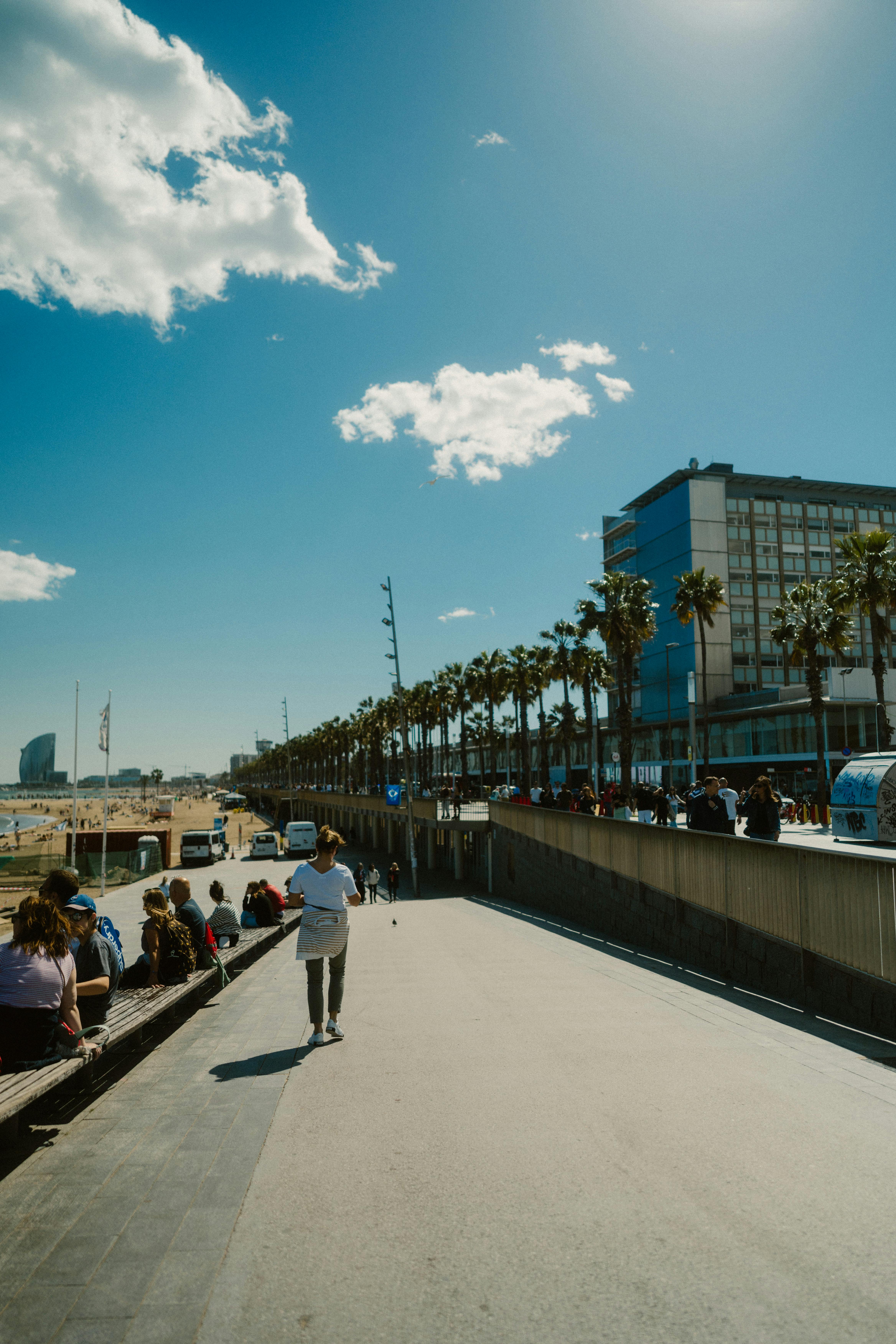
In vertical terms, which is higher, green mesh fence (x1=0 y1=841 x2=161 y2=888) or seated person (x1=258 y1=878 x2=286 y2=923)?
seated person (x1=258 y1=878 x2=286 y2=923)

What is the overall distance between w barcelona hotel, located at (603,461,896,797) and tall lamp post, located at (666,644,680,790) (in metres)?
0.62

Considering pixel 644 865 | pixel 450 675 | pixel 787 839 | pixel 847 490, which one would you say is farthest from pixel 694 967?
pixel 847 490

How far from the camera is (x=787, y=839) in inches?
860

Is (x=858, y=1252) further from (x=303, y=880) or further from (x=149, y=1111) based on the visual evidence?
(x=303, y=880)

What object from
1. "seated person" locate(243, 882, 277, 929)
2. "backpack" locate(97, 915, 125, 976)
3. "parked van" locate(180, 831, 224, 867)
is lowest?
"parked van" locate(180, 831, 224, 867)

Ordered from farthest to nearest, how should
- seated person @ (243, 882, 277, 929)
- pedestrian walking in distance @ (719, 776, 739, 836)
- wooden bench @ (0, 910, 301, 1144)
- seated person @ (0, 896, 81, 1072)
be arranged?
seated person @ (243, 882, 277, 929) → pedestrian walking in distance @ (719, 776, 739, 836) → seated person @ (0, 896, 81, 1072) → wooden bench @ (0, 910, 301, 1144)

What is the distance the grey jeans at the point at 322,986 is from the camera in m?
6.16

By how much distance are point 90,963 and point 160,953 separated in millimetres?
2020

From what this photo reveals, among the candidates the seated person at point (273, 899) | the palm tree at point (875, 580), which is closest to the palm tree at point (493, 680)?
the palm tree at point (875, 580)

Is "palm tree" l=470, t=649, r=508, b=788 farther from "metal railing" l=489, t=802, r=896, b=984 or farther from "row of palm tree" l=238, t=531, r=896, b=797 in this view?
"metal railing" l=489, t=802, r=896, b=984

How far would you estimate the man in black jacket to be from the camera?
11727 millimetres

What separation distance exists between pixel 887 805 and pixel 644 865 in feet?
28.9

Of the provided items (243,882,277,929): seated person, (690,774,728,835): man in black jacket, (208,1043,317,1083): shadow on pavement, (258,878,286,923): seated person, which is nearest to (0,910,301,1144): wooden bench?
(208,1043,317,1083): shadow on pavement

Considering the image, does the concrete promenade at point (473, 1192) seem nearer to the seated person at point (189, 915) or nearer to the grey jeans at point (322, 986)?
the grey jeans at point (322, 986)
